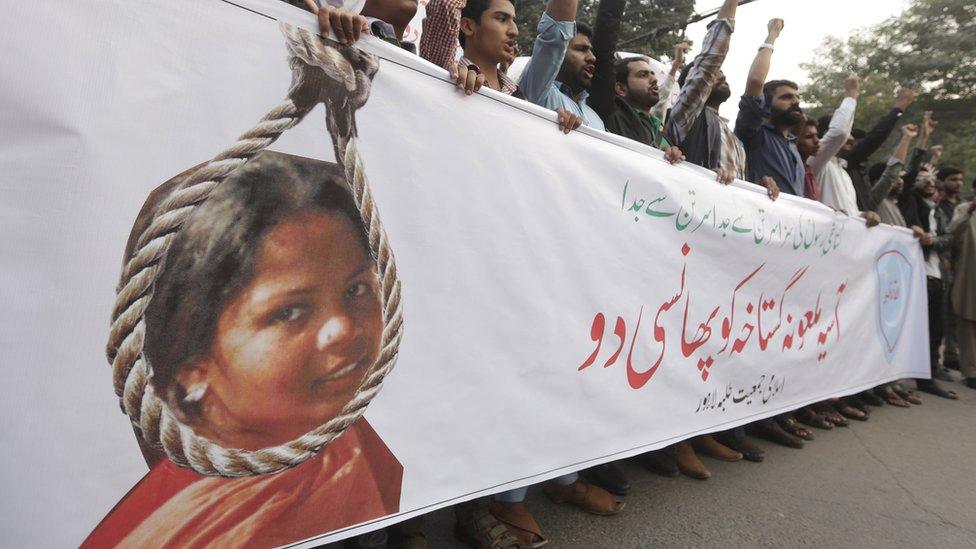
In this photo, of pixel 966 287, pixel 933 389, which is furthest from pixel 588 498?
pixel 966 287

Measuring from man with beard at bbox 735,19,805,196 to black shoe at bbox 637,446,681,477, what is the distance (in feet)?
5.84

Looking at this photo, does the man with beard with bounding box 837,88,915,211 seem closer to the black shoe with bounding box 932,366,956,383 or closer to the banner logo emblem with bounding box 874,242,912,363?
the banner logo emblem with bounding box 874,242,912,363

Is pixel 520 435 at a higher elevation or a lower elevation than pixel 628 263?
lower

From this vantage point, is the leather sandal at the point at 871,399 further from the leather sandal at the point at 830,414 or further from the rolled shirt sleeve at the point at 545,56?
the rolled shirt sleeve at the point at 545,56

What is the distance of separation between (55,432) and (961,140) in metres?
23.6

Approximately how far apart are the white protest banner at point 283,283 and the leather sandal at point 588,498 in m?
0.24

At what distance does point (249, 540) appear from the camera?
1.34m

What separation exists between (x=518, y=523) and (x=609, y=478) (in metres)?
0.62

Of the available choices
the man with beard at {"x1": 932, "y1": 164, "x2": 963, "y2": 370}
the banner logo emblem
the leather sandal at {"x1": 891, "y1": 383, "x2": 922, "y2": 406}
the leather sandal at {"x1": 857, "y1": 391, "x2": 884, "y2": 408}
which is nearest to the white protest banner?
the banner logo emblem

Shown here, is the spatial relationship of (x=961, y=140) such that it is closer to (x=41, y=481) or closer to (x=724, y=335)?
(x=724, y=335)

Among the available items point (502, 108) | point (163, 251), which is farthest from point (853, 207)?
point (163, 251)

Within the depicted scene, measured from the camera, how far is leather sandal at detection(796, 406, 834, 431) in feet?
12.9

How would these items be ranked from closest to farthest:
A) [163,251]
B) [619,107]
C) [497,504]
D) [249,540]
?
1. [163,251]
2. [249,540]
3. [497,504]
4. [619,107]

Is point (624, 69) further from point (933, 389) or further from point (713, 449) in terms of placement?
point (933, 389)
